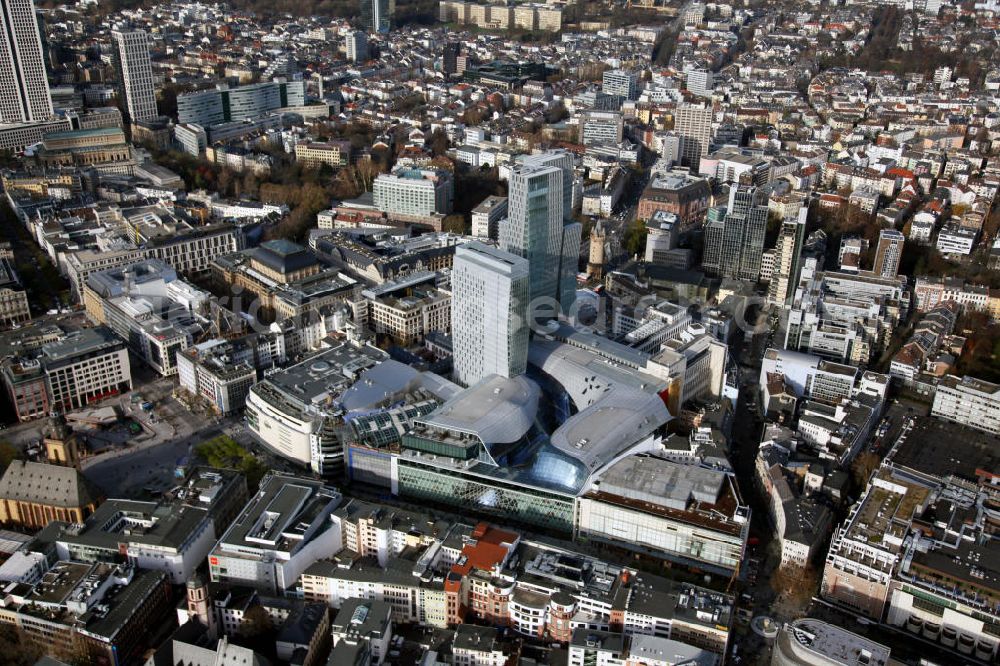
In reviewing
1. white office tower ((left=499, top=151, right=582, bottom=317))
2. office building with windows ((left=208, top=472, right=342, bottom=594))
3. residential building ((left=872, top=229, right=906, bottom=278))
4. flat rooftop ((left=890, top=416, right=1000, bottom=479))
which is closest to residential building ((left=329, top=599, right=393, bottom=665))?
office building with windows ((left=208, top=472, right=342, bottom=594))

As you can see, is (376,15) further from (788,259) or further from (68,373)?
(68,373)

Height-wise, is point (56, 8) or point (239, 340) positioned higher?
point (56, 8)

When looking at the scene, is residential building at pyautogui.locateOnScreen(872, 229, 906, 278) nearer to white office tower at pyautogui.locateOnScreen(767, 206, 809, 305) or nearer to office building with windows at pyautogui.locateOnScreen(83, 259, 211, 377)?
white office tower at pyautogui.locateOnScreen(767, 206, 809, 305)

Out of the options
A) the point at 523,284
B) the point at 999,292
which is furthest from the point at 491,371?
the point at 999,292

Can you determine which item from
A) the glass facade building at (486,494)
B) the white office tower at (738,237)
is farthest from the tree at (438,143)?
the glass facade building at (486,494)

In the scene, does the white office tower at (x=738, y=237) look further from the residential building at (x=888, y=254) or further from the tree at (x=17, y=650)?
the tree at (x=17, y=650)

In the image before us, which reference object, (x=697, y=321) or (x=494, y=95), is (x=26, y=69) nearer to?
(x=494, y=95)
